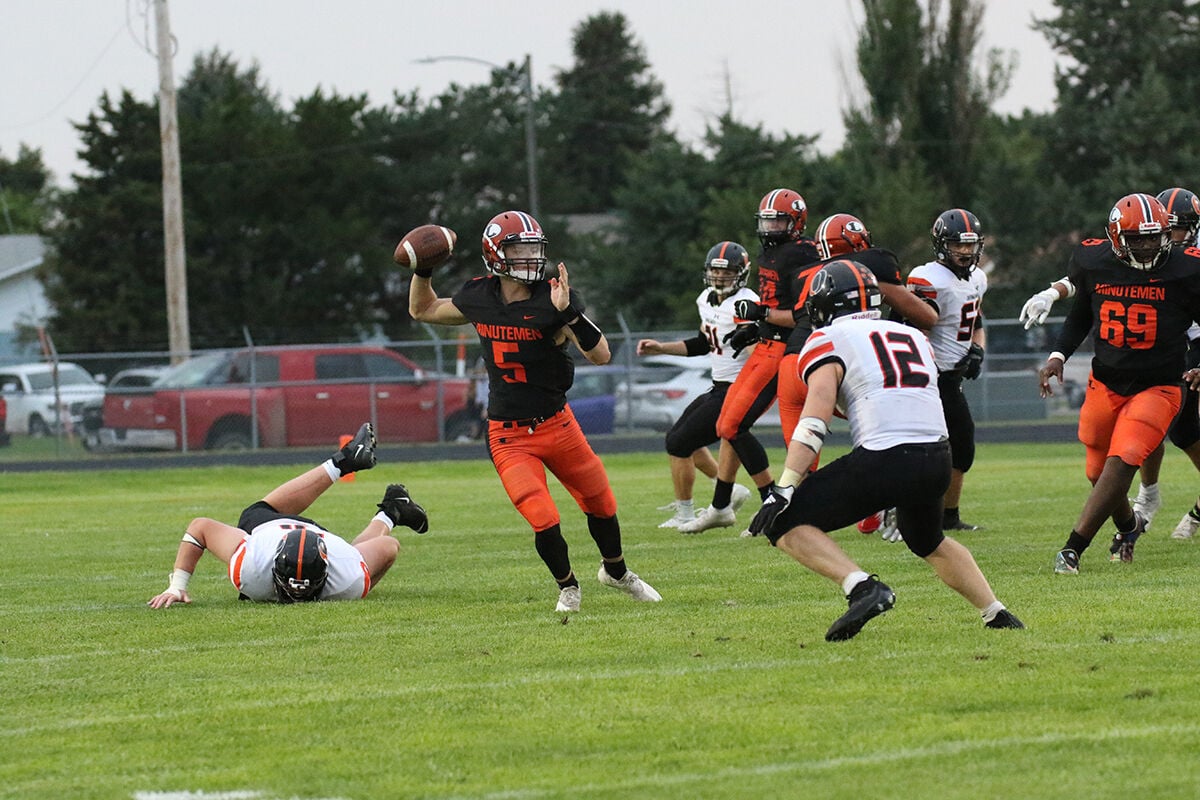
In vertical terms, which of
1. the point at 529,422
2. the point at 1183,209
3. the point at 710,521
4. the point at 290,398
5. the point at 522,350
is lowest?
the point at 710,521

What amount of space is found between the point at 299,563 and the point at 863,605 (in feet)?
9.88

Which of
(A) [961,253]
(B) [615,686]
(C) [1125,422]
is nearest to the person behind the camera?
(B) [615,686]

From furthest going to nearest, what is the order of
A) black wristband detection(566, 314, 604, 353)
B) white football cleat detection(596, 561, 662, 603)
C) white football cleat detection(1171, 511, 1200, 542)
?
white football cleat detection(1171, 511, 1200, 542), white football cleat detection(596, 561, 662, 603), black wristband detection(566, 314, 604, 353)

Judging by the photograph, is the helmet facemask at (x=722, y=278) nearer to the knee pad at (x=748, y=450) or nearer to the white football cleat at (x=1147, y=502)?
the knee pad at (x=748, y=450)

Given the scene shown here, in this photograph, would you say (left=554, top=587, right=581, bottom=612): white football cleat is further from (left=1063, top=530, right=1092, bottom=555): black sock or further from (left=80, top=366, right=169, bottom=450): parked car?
(left=80, top=366, right=169, bottom=450): parked car

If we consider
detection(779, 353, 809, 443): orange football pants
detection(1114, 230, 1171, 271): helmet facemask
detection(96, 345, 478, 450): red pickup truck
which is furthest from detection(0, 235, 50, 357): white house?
detection(1114, 230, 1171, 271): helmet facemask

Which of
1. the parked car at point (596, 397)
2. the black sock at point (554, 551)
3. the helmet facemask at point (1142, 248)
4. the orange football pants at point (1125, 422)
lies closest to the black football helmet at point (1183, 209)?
the helmet facemask at point (1142, 248)

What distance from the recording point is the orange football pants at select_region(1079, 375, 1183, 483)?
8883 mm

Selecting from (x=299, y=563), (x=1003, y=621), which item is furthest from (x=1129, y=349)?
(x=299, y=563)

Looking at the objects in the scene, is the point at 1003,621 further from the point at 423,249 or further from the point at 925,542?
the point at 423,249

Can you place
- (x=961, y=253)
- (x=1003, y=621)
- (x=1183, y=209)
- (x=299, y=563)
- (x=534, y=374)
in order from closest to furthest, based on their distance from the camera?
A: (x=1003, y=621)
(x=534, y=374)
(x=299, y=563)
(x=1183, y=209)
(x=961, y=253)

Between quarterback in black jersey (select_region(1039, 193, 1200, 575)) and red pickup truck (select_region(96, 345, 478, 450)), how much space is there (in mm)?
17206

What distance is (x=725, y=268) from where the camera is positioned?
12.2m

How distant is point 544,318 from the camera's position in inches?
319
